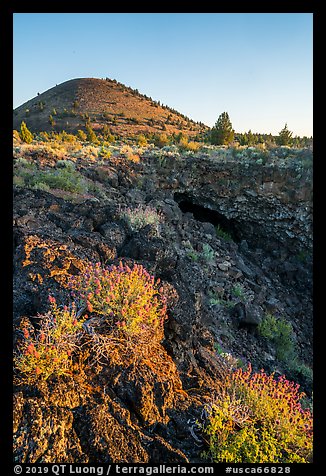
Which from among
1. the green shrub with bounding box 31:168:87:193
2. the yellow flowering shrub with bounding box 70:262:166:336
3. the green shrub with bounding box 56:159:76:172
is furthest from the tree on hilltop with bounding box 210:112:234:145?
the yellow flowering shrub with bounding box 70:262:166:336

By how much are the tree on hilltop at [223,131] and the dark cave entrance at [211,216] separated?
8003mm

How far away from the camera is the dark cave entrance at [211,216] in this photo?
42.5 feet

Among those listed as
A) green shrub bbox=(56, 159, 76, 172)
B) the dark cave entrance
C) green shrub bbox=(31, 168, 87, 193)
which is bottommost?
the dark cave entrance

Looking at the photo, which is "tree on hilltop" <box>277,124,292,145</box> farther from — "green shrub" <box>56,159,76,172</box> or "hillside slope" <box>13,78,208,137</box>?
"hillside slope" <box>13,78,208,137</box>

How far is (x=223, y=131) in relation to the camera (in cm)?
1895

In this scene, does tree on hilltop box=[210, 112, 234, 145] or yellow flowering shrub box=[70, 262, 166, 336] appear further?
tree on hilltop box=[210, 112, 234, 145]

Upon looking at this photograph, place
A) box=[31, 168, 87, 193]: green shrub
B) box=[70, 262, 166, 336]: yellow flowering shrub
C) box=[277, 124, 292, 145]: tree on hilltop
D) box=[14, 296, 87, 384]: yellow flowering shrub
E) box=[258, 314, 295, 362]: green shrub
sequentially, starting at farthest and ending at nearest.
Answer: box=[277, 124, 292, 145]: tree on hilltop
box=[31, 168, 87, 193]: green shrub
box=[258, 314, 295, 362]: green shrub
box=[70, 262, 166, 336]: yellow flowering shrub
box=[14, 296, 87, 384]: yellow flowering shrub

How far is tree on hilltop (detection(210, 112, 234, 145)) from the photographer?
61.9ft

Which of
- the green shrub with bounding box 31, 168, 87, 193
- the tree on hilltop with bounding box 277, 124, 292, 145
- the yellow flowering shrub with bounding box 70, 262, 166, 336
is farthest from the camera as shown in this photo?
the tree on hilltop with bounding box 277, 124, 292, 145

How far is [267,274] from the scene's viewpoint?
10.6 metres

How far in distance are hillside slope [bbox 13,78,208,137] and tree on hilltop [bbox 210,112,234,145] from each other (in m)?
18.5

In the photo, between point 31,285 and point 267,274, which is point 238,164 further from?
point 31,285

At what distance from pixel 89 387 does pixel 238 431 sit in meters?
1.31

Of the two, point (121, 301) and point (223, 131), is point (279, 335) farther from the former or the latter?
point (223, 131)
